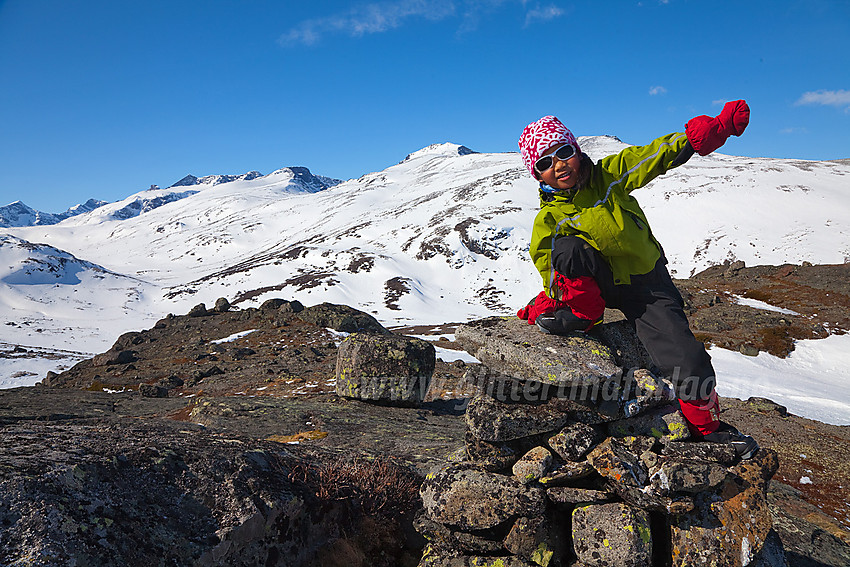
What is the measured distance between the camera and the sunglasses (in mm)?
6023

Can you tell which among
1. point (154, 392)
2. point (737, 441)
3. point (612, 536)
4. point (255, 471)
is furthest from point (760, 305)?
point (255, 471)

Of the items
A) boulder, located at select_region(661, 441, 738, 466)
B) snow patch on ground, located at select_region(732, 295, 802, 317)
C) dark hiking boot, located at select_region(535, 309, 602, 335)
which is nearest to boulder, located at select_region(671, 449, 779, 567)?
boulder, located at select_region(661, 441, 738, 466)

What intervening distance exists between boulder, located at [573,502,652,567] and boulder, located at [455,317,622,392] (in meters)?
1.43

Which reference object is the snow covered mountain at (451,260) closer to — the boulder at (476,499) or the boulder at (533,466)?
the boulder at (476,499)

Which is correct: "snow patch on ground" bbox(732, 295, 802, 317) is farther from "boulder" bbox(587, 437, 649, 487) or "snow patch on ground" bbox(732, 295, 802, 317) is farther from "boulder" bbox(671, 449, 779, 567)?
"boulder" bbox(587, 437, 649, 487)

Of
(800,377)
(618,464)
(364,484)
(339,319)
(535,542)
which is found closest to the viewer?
(618,464)

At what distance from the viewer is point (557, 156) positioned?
19.9 feet

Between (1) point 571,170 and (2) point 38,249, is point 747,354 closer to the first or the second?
(1) point 571,170

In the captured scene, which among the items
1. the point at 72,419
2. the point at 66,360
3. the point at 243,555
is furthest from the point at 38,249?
the point at 243,555

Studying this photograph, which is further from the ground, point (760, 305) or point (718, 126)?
point (760, 305)

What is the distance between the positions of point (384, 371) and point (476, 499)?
10.9 meters

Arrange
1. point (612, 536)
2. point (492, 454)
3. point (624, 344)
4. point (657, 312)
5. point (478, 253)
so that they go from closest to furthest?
1. point (612, 536)
2. point (657, 312)
3. point (492, 454)
4. point (624, 344)
5. point (478, 253)

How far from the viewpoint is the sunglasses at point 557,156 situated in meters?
6.02

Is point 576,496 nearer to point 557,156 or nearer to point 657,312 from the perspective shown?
point 657,312
